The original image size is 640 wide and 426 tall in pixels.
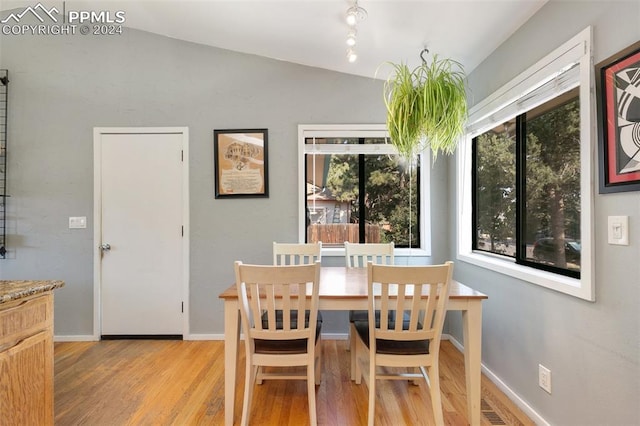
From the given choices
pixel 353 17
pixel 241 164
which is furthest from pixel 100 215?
pixel 353 17

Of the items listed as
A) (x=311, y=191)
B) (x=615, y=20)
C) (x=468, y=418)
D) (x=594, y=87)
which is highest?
(x=615, y=20)

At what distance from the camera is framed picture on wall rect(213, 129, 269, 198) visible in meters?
2.88

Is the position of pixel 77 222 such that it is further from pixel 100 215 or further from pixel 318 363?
pixel 318 363

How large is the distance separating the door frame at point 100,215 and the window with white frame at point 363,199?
1.20 meters

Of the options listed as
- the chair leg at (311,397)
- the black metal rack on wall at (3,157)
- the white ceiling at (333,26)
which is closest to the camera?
the chair leg at (311,397)

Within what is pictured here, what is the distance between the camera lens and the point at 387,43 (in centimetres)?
232

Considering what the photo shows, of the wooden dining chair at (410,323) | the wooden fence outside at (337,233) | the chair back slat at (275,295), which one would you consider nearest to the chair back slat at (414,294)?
the wooden dining chair at (410,323)

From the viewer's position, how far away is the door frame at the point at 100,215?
2871mm

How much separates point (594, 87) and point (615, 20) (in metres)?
0.27

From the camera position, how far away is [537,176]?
6.21 ft

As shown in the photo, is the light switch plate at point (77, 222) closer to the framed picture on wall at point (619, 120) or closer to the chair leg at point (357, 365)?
the chair leg at point (357, 365)

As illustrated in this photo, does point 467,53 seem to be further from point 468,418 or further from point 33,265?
point 33,265

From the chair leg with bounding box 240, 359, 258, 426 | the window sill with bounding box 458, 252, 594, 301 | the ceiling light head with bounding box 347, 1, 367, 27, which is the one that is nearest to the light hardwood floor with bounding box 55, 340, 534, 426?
the chair leg with bounding box 240, 359, 258, 426

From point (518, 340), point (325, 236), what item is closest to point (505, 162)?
point (518, 340)
